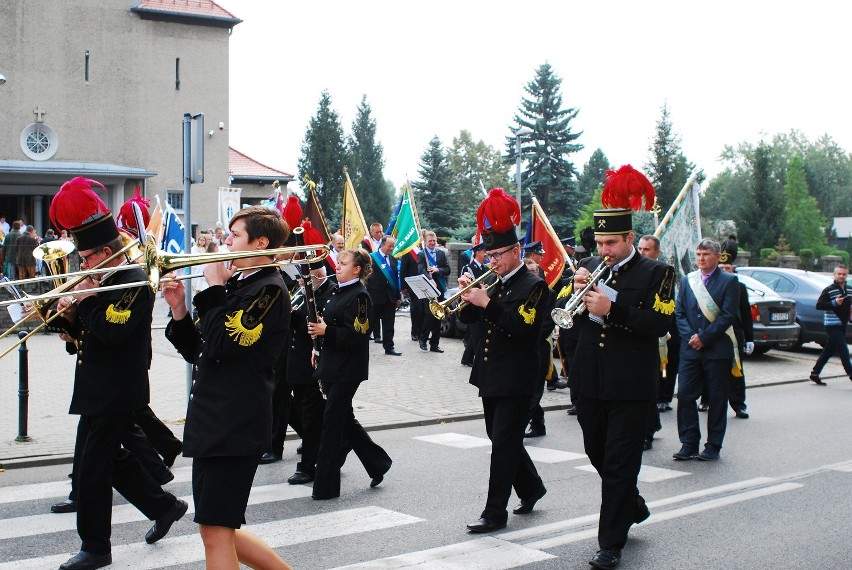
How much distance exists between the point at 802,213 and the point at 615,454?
9205 centimetres

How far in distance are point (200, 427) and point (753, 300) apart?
15.9 m

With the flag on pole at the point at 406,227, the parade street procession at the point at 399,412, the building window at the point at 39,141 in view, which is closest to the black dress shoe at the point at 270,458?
the parade street procession at the point at 399,412

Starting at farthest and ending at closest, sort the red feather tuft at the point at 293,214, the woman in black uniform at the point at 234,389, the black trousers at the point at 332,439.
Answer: the red feather tuft at the point at 293,214 → the black trousers at the point at 332,439 → the woman in black uniform at the point at 234,389

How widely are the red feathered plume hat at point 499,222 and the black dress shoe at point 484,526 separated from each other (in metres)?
1.85

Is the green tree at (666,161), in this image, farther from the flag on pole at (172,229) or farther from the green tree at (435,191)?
the flag on pole at (172,229)

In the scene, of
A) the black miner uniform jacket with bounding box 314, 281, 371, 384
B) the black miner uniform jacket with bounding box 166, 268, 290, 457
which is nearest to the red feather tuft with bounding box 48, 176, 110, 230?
the black miner uniform jacket with bounding box 166, 268, 290, 457

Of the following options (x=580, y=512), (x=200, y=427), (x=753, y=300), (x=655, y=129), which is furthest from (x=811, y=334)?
(x=655, y=129)

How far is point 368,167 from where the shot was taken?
99.8 m

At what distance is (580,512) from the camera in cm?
721

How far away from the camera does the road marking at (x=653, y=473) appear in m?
8.49

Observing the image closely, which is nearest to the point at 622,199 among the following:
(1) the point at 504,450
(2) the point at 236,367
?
(1) the point at 504,450

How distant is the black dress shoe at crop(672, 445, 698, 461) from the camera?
9.38 meters

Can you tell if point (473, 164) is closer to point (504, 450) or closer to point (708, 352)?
point (708, 352)

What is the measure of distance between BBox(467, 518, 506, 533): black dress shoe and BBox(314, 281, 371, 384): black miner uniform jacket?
157 cm
